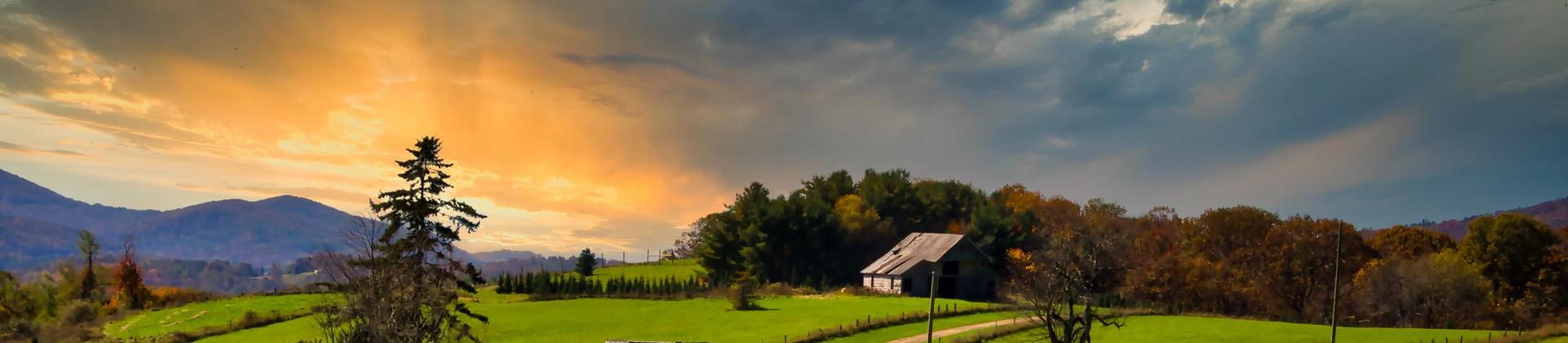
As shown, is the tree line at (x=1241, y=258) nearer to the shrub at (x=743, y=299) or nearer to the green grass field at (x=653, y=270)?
the green grass field at (x=653, y=270)

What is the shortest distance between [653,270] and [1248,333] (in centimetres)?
7177

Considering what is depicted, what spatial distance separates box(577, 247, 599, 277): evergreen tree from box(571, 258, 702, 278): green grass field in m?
0.73

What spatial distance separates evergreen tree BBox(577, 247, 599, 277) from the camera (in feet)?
327

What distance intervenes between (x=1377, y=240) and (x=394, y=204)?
71875 mm

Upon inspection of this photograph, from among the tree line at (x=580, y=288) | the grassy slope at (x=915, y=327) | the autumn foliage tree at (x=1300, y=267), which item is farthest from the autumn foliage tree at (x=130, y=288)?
the autumn foliage tree at (x=1300, y=267)

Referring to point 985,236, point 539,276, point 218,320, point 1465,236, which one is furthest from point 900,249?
point 218,320

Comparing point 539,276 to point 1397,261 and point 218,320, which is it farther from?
point 1397,261

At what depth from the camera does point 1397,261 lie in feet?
228

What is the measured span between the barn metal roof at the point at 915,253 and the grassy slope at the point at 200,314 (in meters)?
42.7

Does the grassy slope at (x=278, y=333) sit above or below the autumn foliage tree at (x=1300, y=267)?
below

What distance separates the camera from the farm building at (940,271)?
75.7 meters

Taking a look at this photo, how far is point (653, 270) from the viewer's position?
108938 mm

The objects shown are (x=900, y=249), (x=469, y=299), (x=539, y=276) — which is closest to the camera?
(x=469, y=299)

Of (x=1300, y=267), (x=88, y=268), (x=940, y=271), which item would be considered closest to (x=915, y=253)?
(x=940, y=271)
